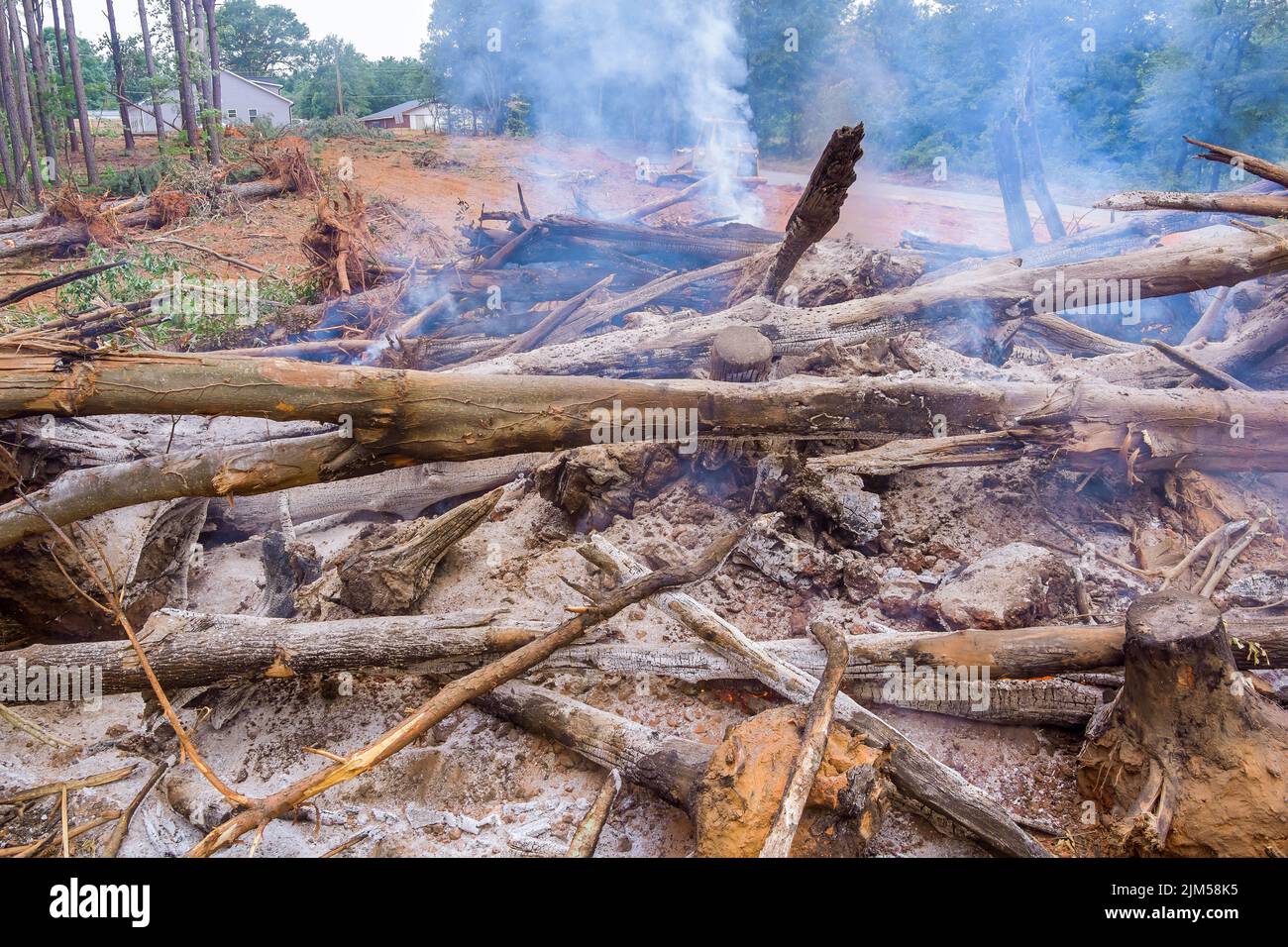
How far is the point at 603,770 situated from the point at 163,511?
9.76ft

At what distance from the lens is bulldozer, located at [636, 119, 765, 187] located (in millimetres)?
18438

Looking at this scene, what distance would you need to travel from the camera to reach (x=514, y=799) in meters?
2.84

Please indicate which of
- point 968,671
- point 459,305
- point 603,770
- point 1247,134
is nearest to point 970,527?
point 968,671

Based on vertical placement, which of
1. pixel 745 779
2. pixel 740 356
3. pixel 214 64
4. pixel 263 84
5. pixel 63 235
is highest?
pixel 263 84

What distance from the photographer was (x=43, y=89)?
16.0 m

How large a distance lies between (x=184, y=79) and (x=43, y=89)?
3.03m

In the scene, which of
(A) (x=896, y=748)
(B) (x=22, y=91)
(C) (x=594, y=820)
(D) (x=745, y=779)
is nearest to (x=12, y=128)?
(B) (x=22, y=91)

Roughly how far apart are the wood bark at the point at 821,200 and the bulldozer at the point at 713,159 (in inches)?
514

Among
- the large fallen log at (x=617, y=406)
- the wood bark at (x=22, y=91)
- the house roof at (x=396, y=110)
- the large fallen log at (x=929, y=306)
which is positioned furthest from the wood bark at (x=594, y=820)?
the house roof at (x=396, y=110)

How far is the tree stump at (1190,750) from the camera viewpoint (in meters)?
2.38

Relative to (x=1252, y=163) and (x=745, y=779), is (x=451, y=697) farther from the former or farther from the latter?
(x=1252, y=163)

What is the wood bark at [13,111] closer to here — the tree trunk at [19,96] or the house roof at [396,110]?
the tree trunk at [19,96]

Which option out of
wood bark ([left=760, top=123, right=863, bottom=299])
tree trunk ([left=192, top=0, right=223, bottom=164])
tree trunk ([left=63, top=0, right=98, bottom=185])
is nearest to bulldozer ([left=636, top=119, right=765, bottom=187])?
tree trunk ([left=192, top=0, right=223, bottom=164])
